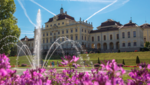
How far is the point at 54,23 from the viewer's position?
5366cm

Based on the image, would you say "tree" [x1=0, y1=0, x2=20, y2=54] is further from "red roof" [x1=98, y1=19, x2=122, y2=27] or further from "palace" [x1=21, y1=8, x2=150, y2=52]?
"red roof" [x1=98, y1=19, x2=122, y2=27]

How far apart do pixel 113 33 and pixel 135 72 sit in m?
46.5

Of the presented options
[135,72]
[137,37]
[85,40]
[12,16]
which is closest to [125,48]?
[137,37]

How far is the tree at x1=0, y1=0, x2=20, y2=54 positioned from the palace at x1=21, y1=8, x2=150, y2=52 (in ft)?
85.9

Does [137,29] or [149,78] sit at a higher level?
[137,29]

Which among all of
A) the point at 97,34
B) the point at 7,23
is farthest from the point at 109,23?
the point at 7,23

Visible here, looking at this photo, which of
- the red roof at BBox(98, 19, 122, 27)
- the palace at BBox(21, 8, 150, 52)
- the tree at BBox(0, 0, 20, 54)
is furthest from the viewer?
the red roof at BBox(98, 19, 122, 27)

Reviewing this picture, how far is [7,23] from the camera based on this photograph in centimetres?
1933

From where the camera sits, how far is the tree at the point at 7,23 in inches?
765

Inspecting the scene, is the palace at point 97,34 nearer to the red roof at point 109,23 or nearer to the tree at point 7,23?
the red roof at point 109,23

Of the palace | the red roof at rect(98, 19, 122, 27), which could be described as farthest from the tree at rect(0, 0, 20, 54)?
the red roof at rect(98, 19, 122, 27)

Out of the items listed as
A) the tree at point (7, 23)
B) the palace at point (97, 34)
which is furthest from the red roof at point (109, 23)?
the tree at point (7, 23)

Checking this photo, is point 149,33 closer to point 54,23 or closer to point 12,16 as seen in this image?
point 54,23

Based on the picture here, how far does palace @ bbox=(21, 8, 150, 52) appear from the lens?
42.7 meters
